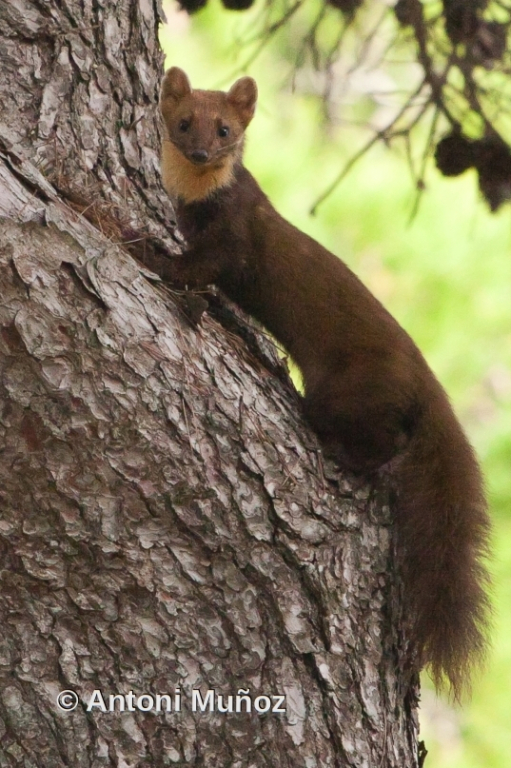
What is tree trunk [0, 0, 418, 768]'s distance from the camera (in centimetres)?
241

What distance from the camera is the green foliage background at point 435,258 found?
624 cm

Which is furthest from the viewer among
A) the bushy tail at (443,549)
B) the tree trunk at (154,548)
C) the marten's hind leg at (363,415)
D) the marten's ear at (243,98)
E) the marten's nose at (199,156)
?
the marten's ear at (243,98)

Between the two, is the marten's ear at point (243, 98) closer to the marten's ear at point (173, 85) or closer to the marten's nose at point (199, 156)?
the marten's ear at point (173, 85)

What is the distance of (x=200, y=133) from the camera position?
11.8ft

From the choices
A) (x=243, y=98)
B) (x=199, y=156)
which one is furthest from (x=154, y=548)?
(x=243, y=98)

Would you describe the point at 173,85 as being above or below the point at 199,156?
above

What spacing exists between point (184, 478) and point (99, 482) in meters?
0.22

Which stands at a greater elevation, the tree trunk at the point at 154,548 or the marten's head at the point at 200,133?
the marten's head at the point at 200,133

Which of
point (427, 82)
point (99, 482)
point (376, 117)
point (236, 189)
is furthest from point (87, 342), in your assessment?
point (376, 117)

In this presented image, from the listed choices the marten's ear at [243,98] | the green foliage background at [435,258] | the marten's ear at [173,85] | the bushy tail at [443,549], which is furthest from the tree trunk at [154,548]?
the green foliage background at [435,258]

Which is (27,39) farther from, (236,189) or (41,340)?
(41,340)

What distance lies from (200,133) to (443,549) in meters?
1.69

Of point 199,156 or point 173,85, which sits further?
point 173,85

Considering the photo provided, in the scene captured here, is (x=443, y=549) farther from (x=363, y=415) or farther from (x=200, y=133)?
(x=200, y=133)
